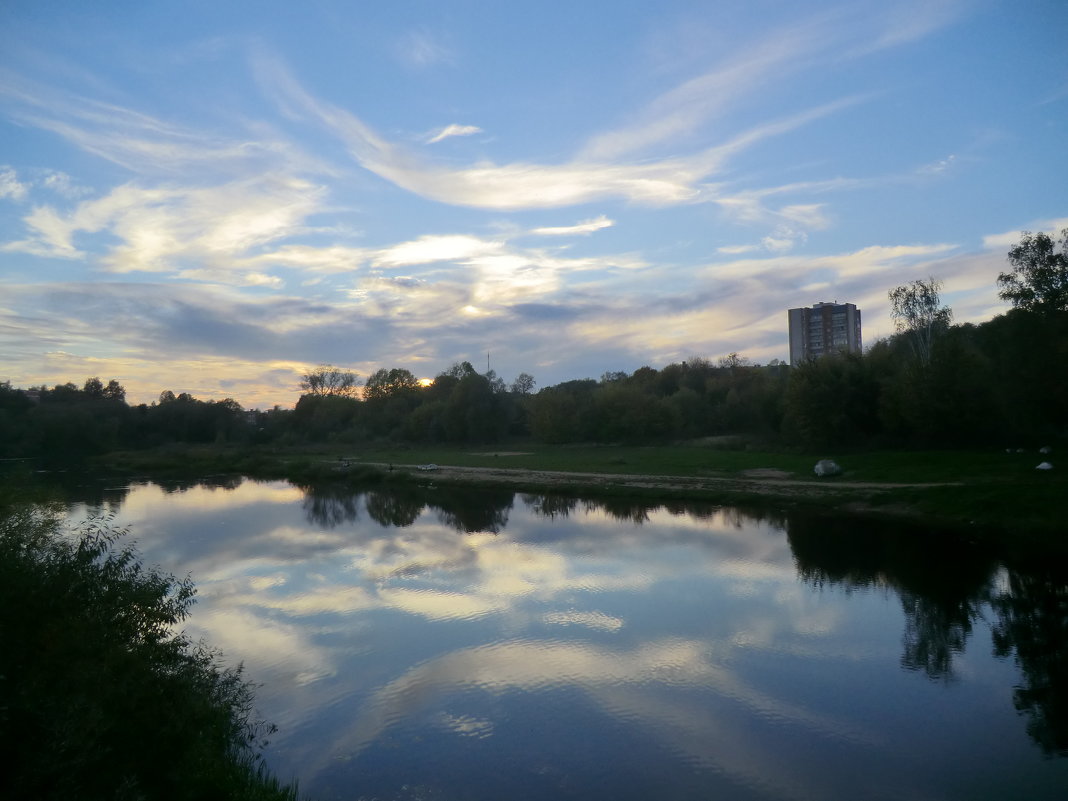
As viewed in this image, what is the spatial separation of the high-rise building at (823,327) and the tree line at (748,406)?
206 inches

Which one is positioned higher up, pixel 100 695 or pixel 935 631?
pixel 100 695

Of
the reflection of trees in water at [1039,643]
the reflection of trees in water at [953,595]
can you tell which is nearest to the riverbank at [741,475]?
the reflection of trees in water at [953,595]

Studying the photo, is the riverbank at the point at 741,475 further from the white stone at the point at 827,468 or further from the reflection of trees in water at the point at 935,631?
the reflection of trees in water at the point at 935,631

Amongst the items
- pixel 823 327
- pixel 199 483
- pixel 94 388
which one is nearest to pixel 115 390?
pixel 94 388

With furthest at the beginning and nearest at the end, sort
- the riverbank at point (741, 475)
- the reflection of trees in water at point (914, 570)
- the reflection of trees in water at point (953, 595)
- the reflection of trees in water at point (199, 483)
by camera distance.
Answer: the reflection of trees in water at point (199, 483) → the riverbank at point (741, 475) → the reflection of trees in water at point (914, 570) → the reflection of trees in water at point (953, 595)

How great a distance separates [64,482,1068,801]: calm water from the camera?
870 cm

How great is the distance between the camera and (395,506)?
36.5 meters

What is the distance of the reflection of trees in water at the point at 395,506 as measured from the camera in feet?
104

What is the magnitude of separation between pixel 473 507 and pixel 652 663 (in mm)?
23394

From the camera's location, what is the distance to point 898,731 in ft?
31.5

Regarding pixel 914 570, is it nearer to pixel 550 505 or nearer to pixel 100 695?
pixel 100 695

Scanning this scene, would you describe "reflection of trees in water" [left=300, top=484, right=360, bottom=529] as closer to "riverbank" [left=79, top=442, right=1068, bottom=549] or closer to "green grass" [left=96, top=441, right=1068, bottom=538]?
"green grass" [left=96, top=441, right=1068, bottom=538]

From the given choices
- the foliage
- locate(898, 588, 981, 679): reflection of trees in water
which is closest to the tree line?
locate(898, 588, 981, 679): reflection of trees in water

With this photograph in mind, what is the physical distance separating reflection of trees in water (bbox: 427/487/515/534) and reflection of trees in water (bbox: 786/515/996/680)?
38.4 feet
